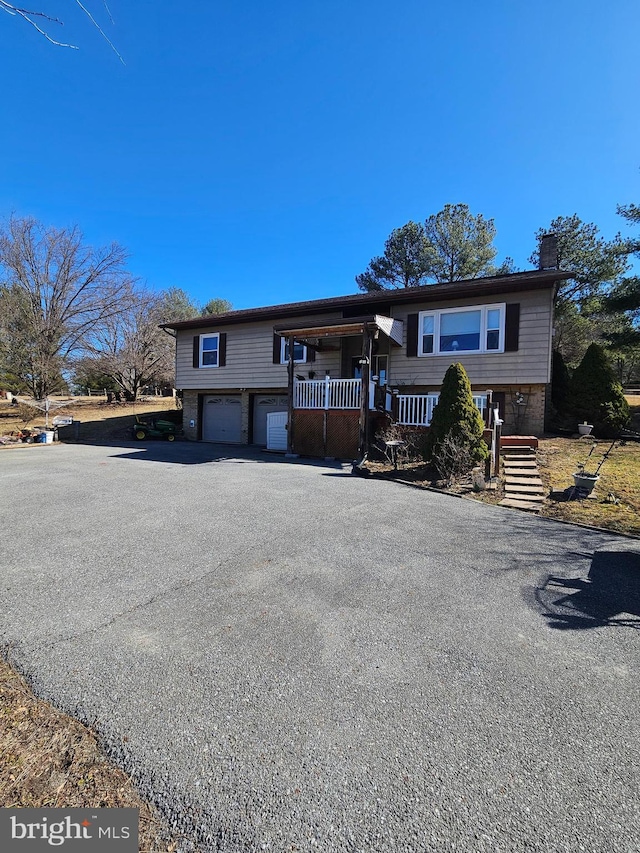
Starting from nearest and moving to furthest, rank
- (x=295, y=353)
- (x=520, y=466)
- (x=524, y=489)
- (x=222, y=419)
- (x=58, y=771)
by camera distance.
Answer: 1. (x=58, y=771)
2. (x=524, y=489)
3. (x=520, y=466)
4. (x=295, y=353)
5. (x=222, y=419)

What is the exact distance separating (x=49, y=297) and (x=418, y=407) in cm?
2339

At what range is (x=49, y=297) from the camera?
22250 mm

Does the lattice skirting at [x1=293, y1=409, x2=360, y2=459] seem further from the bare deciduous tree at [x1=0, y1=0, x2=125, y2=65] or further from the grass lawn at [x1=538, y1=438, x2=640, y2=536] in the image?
the bare deciduous tree at [x1=0, y1=0, x2=125, y2=65]

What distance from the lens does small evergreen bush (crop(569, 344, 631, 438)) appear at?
36.7 ft

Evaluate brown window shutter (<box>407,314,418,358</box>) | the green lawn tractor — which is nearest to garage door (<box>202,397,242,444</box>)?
the green lawn tractor

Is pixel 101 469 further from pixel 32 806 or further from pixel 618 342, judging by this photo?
pixel 618 342

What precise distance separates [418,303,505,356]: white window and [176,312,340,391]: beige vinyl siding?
3127 millimetres

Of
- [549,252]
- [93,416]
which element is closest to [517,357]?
[549,252]

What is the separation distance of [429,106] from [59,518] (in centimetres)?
1289

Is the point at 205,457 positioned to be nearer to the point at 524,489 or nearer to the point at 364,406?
the point at 364,406

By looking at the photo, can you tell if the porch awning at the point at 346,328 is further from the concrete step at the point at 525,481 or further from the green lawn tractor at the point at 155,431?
the green lawn tractor at the point at 155,431

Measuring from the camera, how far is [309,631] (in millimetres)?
2678

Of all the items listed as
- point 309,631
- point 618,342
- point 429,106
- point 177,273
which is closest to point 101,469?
point 309,631

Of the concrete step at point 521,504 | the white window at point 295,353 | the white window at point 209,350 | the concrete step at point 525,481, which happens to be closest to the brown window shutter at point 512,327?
the concrete step at point 525,481
